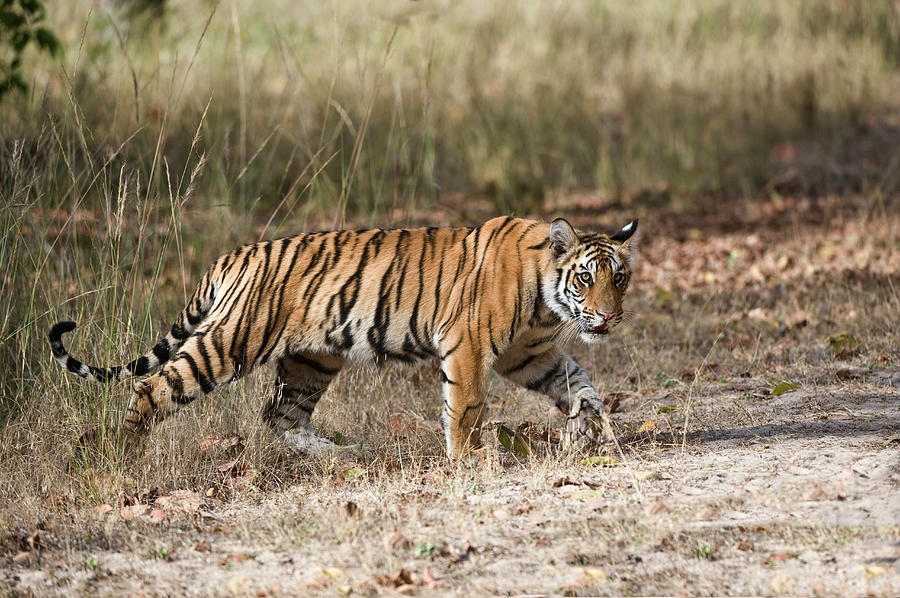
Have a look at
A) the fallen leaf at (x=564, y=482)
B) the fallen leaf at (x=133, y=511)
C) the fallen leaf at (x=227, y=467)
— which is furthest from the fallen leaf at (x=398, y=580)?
the fallen leaf at (x=227, y=467)

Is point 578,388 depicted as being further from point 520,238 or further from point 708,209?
point 708,209

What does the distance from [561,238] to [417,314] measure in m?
0.75

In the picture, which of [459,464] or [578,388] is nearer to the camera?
[459,464]

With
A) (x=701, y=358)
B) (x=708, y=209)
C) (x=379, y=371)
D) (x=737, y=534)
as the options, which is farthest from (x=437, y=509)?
(x=708, y=209)

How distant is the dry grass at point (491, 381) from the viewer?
379 cm

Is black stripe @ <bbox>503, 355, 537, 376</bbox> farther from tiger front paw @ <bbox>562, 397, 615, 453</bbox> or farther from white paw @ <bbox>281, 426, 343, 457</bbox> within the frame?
white paw @ <bbox>281, 426, 343, 457</bbox>

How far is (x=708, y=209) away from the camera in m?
11.7

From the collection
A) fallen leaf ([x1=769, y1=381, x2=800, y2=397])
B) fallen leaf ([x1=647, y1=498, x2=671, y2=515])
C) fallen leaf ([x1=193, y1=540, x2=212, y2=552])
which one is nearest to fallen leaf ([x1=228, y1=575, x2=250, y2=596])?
fallen leaf ([x1=193, y1=540, x2=212, y2=552])

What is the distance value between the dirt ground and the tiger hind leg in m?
0.17

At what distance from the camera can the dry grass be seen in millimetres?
3795

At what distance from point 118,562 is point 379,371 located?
2356mm

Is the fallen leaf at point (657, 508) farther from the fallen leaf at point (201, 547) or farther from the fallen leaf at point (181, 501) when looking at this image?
the fallen leaf at point (181, 501)

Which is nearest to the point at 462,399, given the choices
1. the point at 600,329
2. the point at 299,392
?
the point at 600,329

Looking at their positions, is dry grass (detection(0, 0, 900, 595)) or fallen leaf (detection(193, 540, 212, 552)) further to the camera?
fallen leaf (detection(193, 540, 212, 552))
